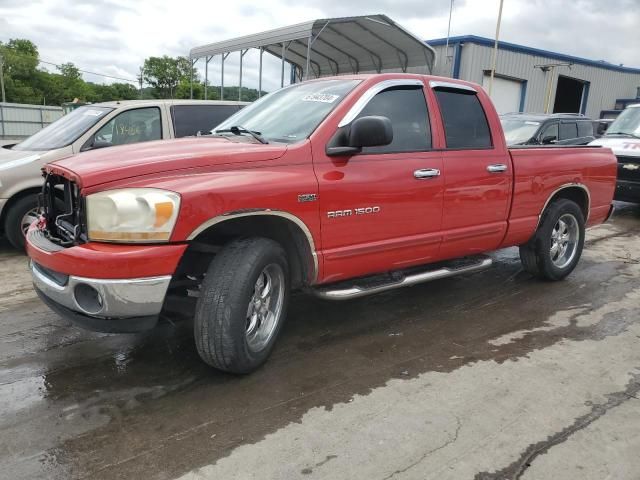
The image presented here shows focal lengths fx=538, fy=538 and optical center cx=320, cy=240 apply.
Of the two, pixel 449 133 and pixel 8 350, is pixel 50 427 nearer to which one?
pixel 8 350

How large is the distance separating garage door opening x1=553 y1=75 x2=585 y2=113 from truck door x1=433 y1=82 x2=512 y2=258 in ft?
87.2

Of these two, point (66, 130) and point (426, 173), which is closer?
point (426, 173)

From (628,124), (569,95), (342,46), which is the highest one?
(342,46)

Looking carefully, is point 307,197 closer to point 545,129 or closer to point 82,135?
point 82,135

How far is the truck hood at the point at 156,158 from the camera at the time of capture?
2.97 metres

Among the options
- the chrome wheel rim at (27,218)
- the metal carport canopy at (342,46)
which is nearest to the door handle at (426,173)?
the chrome wheel rim at (27,218)

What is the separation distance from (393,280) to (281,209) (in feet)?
3.97

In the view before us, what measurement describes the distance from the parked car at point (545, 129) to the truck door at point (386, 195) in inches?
260

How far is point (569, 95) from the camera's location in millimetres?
29703

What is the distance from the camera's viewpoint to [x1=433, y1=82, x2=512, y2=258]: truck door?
4.38m

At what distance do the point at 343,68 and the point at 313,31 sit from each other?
5.56 metres

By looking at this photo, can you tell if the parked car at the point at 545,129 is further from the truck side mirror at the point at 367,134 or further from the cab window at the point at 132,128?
the truck side mirror at the point at 367,134

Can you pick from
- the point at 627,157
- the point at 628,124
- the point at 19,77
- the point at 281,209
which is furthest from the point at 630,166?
the point at 19,77

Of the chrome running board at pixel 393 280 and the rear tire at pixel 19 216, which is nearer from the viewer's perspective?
the chrome running board at pixel 393 280
